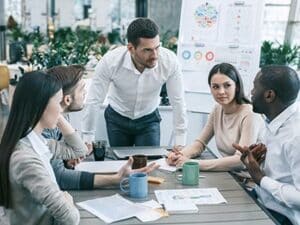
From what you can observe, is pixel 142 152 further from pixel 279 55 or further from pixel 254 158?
pixel 279 55

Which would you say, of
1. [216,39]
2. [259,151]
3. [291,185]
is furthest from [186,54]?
[291,185]

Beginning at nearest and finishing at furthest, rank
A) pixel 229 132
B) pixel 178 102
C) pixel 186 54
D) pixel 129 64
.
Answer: pixel 229 132
pixel 129 64
pixel 178 102
pixel 186 54

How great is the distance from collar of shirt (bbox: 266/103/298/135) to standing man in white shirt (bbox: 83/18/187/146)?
2.75 feet

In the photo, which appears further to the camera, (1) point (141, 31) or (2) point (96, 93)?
(2) point (96, 93)

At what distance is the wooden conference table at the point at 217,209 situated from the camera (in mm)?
1545

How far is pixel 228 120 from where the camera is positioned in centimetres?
239

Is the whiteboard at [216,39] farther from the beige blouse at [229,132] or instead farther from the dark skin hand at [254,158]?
the dark skin hand at [254,158]

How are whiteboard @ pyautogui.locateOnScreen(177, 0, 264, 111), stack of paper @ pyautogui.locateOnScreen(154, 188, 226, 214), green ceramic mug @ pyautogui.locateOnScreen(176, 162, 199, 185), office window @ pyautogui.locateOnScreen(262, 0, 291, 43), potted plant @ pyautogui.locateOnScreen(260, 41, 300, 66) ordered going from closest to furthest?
stack of paper @ pyautogui.locateOnScreen(154, 188, 226, 214) → green ceramic mug @ pyautogui.locateOnScreen(176, 162, 199, 185) → whiteboard @ pyautogui.locateOnScreen(177, 0, 264, 111) → potted plant @ pyautogui.locateOnScreen(260, 41, 300, 66) → office window @ pyautogui.locateOnScreen(262, 0, 291, 43)

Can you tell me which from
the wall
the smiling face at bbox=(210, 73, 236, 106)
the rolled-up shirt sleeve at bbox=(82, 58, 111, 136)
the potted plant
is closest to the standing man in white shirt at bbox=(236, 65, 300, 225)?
the smiling face at bbox=(210, 73, 236, 106)

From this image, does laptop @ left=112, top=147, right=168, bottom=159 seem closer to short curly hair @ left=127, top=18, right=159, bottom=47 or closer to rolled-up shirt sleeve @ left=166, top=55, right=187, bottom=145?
rolled-up shirt sleeve @ left=166, top=55, right=187, bottom=145

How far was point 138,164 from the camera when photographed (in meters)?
1.98

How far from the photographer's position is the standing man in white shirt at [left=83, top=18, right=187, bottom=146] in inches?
106

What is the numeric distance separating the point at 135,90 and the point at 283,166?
3.92 ft

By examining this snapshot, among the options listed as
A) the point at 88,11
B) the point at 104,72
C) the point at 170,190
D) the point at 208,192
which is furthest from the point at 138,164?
the point at 88,11
